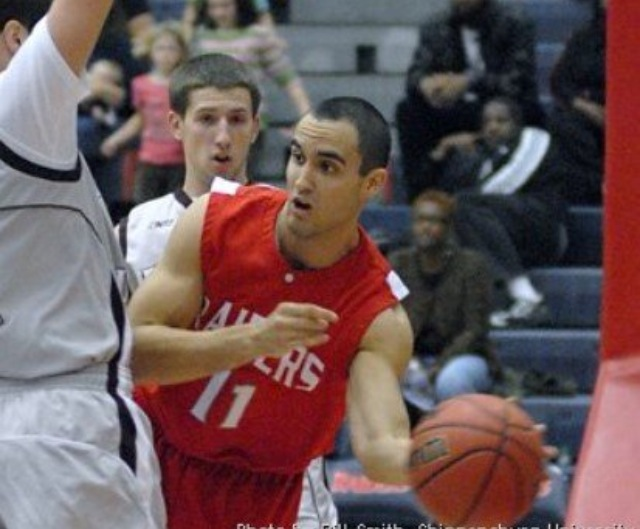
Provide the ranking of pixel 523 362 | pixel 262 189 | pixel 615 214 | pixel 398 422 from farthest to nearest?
pixel 523 362 → pixel 615 214 → pixel 262 189 → pixel 398 422

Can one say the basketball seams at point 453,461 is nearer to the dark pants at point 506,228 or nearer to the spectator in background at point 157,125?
the dark pants at point 506,228

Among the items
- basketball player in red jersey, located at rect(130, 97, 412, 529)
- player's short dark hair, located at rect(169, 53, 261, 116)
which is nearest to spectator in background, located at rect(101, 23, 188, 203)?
player's short dark hair, located at rect(169, 53, 261, 116)

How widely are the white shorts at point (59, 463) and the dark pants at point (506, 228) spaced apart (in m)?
5.98

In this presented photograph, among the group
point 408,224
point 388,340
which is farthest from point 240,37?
point 388,340

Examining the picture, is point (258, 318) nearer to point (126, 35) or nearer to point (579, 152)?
point (579, 152)

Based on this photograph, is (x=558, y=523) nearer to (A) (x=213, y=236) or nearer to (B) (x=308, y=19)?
(A) (x=213, y=236)

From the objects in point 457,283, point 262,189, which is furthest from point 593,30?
point 262,189

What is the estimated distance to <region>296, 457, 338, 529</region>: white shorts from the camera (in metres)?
6.37

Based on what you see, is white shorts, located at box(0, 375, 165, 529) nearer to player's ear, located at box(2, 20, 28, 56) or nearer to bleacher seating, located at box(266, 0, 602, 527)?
player's ear, located at box(2, 20, 28, 56)

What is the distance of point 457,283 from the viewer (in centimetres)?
1008

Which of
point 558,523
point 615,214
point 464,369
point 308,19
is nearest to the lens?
point 615,214

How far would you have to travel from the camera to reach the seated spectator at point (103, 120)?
37.7ft

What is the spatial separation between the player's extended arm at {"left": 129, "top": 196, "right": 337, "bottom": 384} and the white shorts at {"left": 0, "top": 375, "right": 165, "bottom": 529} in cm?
37

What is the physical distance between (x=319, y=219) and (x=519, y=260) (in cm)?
562
